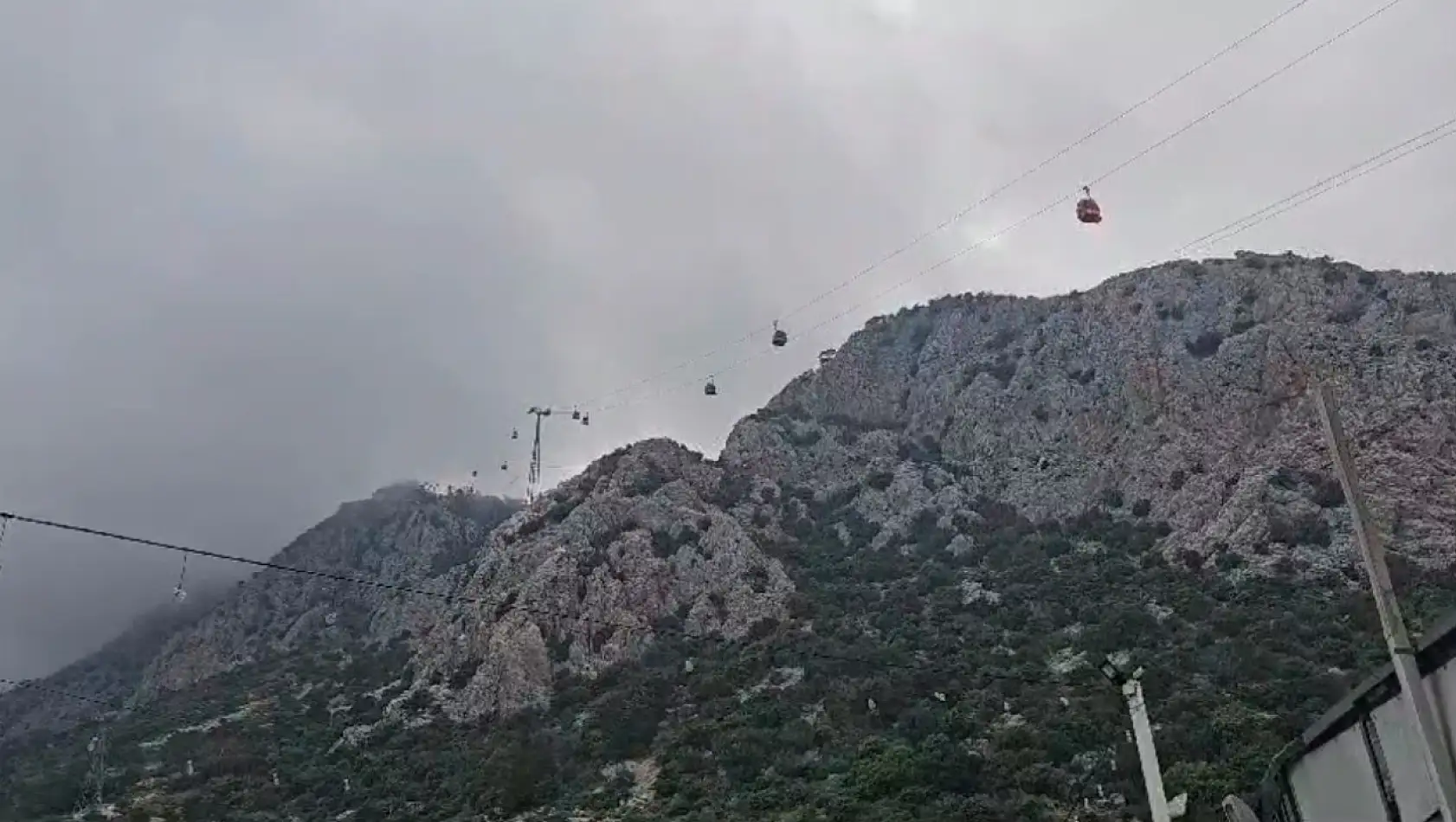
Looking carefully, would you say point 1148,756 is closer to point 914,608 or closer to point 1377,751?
point 1377,751

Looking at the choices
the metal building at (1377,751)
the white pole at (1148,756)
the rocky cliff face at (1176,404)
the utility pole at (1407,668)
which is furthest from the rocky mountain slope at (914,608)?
the utility pole at (1407,668)

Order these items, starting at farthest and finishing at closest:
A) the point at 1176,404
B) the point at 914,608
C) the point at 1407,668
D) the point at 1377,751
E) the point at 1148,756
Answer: the point at 1176,404
the point at 914,608
the point at 1148,756
the point at 1377,751
the point at 1407,668

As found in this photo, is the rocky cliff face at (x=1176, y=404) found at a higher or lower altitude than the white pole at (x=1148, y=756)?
higher

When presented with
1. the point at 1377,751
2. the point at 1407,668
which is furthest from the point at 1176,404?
the point at 1407,668

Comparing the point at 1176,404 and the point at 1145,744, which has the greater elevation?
the point at 1176,404

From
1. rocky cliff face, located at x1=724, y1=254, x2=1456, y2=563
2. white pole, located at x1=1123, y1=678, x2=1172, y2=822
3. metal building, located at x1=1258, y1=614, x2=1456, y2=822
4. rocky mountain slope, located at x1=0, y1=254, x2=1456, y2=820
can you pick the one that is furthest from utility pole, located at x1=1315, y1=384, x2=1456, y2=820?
rocky cliff face, located at x1=724, y1=254, x2=1456, y2=563

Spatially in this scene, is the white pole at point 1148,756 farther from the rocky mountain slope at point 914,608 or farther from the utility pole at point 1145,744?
the rocky mountain slope at point 914,608
